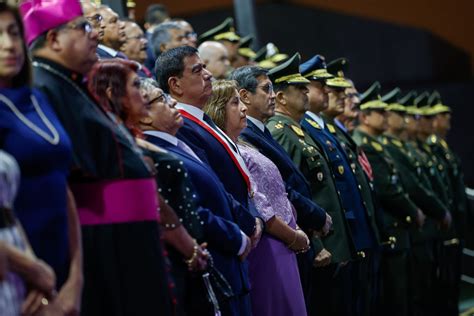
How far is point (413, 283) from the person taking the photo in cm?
841

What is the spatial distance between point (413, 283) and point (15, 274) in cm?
574

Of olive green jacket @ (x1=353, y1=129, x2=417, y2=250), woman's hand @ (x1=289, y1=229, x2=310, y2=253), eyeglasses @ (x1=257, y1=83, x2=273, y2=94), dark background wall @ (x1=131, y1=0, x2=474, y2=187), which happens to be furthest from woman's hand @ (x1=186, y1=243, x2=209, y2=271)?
dark background wall @ (x1=131, y1=0, x2=474, y2=187)

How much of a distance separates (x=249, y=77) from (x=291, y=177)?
0.51 meters

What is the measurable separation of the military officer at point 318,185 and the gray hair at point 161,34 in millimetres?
1011

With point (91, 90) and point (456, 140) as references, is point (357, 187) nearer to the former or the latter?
point (91, 90)

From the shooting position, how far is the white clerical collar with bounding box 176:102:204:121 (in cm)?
479

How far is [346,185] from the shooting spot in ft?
20.7

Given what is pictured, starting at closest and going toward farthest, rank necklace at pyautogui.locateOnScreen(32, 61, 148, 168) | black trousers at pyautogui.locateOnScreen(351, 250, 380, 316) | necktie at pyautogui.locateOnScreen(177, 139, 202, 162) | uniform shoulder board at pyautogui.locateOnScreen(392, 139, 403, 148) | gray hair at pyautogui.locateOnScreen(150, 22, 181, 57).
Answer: necklace at pyautogui.locateOnScreen(32, 61, 148, 168)
necktie at pyautogui.locateOnScreen(177, 139, 202, 162)
black trousers at pyautogui.locateOnScreen(351, 250, 380, 316)
gray hair at pyautogui.locateOnScreen(150, 22, 181, 57)
uniform shoulder board at pyautogui.locateOnScreen(392, 139, 403, 148)

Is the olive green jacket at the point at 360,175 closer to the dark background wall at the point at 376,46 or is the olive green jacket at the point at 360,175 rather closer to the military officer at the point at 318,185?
the military officer at the point at 318,185

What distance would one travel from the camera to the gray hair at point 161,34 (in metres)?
7.04

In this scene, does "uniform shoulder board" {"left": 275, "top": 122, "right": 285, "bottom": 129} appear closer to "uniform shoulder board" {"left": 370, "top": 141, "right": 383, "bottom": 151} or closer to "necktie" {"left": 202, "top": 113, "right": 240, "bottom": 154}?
"necktie" {"left": 202, "top": 113, "right": 240, "bottom": 154}

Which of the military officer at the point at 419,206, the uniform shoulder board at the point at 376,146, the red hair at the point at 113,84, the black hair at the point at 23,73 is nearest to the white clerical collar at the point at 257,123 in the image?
the red hair at the point at 113,84

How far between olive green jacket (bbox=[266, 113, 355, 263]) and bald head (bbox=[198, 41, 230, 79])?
0.85 metres

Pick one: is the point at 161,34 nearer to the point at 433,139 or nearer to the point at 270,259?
the point at 270,259
